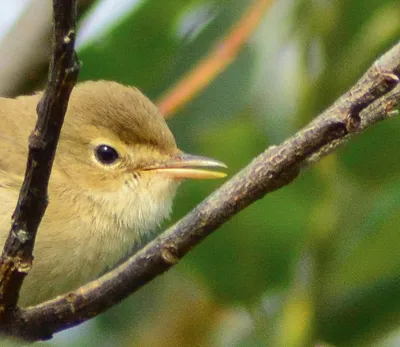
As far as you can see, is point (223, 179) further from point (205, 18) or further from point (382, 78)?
point (382, 78)

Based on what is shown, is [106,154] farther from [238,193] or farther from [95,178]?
[238,193]

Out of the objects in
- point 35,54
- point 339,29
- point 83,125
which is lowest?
point 339,29

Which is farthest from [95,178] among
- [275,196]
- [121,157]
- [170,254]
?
[170,254]

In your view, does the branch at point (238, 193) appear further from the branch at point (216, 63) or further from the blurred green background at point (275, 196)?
the branch at point (216, 63)

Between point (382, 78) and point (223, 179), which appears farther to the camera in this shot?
point (223, 179)

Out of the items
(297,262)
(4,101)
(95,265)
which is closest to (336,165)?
(297,262)

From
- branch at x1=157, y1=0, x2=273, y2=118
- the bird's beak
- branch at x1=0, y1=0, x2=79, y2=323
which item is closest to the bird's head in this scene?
the bird's beak
